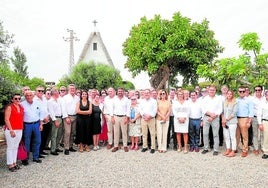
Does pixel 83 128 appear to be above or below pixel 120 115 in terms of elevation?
below

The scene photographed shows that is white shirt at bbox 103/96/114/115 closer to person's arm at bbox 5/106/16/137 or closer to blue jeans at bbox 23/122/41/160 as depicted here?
blue jeans at bbox 23/122/41/160

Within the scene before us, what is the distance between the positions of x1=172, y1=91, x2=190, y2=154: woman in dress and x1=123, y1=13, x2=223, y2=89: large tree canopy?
17.2 meters

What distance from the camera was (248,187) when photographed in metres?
6.94

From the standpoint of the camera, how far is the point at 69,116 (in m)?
10.8

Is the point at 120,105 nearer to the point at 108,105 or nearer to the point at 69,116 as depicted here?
the point at 108,105

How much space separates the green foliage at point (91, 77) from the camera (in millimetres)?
31672

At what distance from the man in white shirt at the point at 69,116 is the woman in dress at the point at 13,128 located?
2112 mm

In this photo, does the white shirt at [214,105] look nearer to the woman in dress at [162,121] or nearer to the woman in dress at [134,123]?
the woman in dress at [162,121]

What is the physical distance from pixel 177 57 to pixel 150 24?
3735mm

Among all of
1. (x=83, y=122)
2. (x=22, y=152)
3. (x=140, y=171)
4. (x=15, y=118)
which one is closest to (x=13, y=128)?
(x=15, y=118)

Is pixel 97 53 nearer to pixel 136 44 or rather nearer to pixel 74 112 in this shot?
pixel 136 44

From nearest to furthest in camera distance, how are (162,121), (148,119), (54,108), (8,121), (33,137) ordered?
(8,121)
(33,137)
(54,108)
(162,121)
(148,119)

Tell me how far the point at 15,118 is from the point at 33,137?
125 cm

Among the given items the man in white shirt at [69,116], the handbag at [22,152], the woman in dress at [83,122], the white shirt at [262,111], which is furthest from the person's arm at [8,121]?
the white shirt at [262,111]
